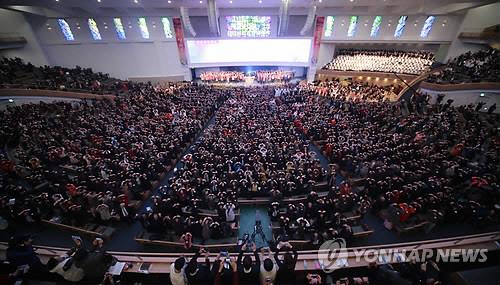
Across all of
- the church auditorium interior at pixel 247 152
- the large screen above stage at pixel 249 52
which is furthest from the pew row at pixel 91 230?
the large screen above stage at pixel 249 52

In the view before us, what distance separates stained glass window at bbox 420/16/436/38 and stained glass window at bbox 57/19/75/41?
42566 millimetres

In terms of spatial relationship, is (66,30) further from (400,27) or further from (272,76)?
(400,27)

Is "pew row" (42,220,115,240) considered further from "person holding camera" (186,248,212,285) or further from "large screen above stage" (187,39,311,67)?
"large screen above stage" (187,39,311,67)

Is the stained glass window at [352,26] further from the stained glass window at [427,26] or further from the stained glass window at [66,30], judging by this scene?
the stained glass window at [66,30]

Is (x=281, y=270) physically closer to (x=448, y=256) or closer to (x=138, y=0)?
(x=448, y=256)

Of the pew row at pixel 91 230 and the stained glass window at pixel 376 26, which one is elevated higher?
the stained glass window at pixel 376 26

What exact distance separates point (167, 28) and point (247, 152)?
82.4 feet

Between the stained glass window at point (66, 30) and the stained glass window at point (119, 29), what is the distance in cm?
526

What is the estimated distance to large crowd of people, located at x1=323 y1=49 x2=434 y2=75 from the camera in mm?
27484

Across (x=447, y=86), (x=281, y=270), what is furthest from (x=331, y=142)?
(x=447, y=86)

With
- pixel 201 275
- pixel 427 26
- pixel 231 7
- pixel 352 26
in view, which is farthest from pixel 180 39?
pixel 427 26

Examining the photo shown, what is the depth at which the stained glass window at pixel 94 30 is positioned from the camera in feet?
90.7

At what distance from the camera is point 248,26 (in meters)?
30.2

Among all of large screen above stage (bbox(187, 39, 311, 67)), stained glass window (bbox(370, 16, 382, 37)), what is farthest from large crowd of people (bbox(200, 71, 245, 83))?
A: stained glass window (bbox(370, 16, 382, 37))
